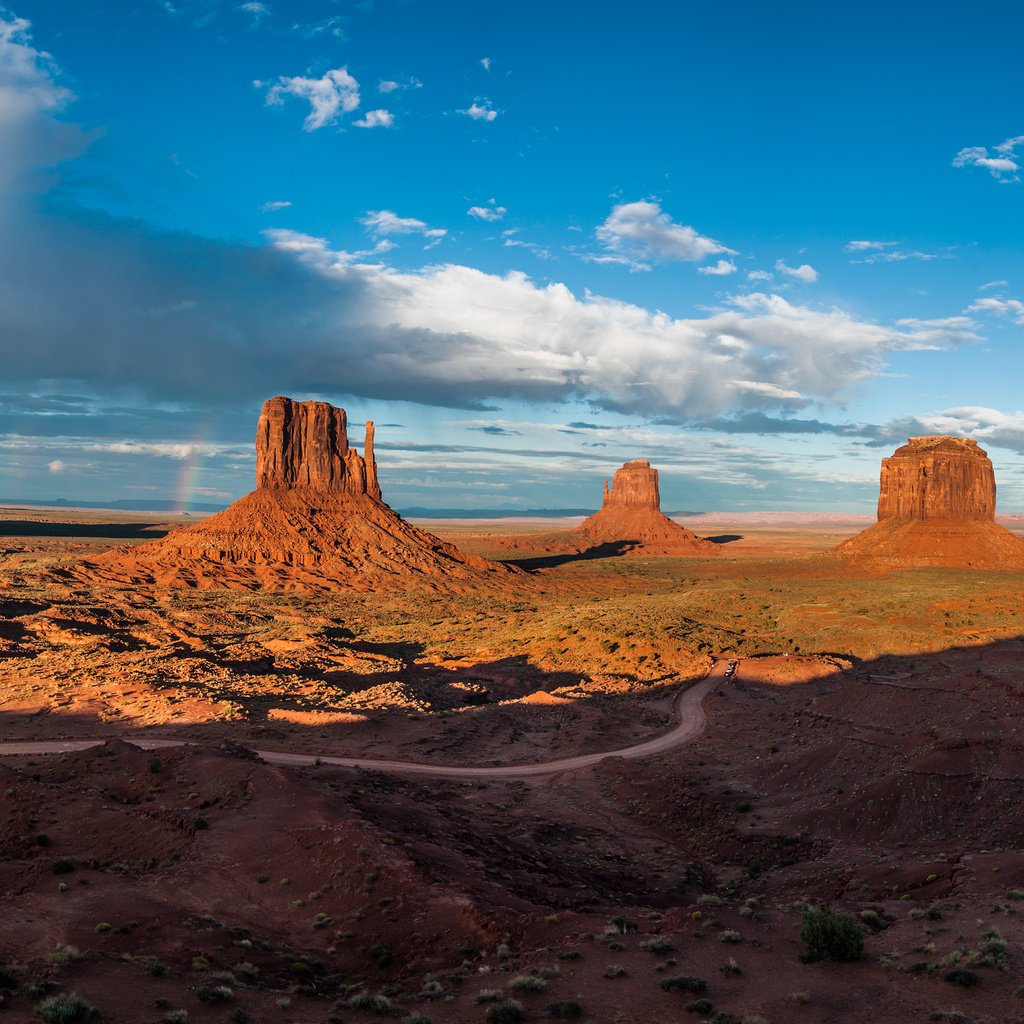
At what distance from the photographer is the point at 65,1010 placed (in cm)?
1329

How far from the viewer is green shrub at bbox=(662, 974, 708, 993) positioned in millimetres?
15625

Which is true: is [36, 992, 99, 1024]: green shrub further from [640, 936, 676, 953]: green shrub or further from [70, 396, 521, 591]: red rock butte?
[70, 396, 521, 591]: red rock butte

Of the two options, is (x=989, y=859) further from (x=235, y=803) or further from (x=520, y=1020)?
(x=235, y=803)

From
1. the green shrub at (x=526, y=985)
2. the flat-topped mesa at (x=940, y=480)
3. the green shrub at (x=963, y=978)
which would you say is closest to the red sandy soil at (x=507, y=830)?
the green shrub at (x=526, y=985)

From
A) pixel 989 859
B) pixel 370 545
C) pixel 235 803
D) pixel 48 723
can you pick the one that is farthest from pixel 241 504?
pixel 989 859

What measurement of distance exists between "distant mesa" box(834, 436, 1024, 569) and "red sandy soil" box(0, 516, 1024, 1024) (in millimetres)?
63653

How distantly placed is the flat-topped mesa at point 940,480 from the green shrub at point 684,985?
142 meters

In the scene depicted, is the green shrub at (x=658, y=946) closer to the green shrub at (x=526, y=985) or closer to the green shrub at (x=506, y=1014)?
the green shrub at (x=526, y=985)

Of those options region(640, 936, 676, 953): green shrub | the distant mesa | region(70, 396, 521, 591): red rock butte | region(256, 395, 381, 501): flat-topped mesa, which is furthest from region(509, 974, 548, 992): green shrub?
the distant mesa

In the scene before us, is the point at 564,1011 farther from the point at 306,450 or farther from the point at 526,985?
the point at 306,450

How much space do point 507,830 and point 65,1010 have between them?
20.0m

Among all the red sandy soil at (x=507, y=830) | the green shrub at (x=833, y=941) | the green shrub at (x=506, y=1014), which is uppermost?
the green shrub at (x=833, y=941)

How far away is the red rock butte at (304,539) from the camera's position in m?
105

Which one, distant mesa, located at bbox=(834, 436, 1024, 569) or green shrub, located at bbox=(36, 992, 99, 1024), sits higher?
distant mesa, located at bbox=(834, 436, 1024, 569)
